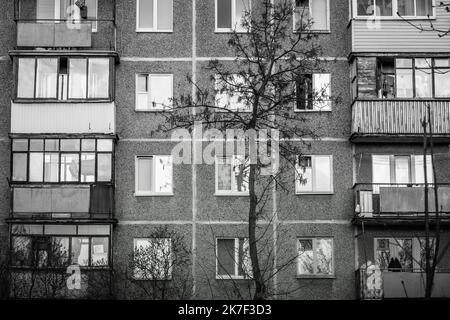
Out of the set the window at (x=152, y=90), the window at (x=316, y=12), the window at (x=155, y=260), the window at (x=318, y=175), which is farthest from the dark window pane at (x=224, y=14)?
the window at (x=155, y=260)

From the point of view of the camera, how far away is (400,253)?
3628 cm

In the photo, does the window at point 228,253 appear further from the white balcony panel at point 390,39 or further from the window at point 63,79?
the white balcony panel at point 390,39

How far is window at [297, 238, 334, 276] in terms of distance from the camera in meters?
36.1

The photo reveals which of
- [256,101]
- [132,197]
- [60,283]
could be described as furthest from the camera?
[132,197]

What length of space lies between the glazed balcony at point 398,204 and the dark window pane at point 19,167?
38.6 ft

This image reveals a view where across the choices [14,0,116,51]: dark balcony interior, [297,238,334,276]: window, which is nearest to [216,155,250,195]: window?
[297,238,334,276]: window

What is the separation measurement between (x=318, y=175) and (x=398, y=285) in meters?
4.91

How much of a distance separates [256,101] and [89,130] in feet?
34.4

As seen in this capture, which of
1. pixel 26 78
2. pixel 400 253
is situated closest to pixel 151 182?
pixel 26 78

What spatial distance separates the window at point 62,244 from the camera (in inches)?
1378

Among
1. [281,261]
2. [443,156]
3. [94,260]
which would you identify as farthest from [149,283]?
[443,156]
